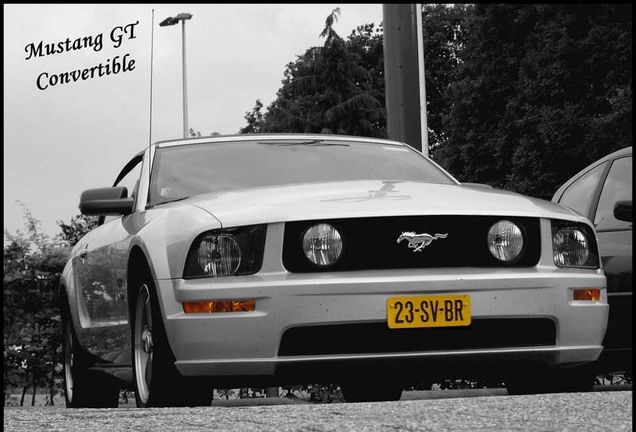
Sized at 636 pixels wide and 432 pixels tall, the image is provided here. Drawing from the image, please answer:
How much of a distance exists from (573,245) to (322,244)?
124 centimetres

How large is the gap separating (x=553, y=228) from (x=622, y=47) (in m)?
27.1

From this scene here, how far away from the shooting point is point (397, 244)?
569 cm

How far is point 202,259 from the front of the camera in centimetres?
572

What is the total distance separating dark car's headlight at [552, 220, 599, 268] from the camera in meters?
6.05

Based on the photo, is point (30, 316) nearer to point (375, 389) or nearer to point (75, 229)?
point (75, 229)

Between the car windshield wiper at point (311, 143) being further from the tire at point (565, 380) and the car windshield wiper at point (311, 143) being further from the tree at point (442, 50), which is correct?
the tree at point (442, 50)

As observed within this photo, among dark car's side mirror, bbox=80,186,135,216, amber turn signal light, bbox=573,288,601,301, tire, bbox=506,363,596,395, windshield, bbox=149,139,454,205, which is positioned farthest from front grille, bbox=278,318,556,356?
dark car's side mirror, bbox=80,186,135,216

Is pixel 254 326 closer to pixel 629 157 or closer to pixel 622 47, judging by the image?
pixel 629 157

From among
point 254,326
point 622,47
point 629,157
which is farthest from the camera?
point 622,47

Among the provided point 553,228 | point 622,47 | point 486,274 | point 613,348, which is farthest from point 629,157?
point 622,47

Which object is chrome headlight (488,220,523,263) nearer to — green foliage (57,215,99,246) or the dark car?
the dark car

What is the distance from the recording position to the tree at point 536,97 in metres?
32.6

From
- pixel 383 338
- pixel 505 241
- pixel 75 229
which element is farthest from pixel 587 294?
pixel 75 229

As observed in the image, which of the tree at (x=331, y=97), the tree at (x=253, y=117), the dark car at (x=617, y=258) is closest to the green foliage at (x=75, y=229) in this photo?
the dark car at (x=617, y=258)
